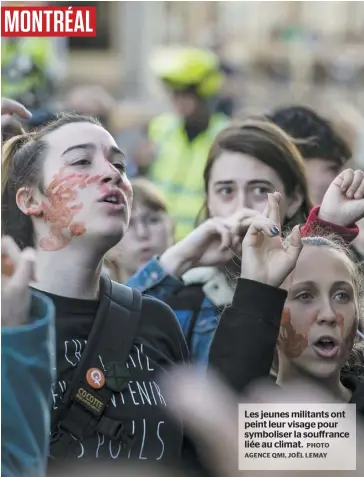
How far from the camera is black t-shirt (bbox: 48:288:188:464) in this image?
10.6ft

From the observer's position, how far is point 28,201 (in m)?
3.24

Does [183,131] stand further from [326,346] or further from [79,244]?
[326,346]

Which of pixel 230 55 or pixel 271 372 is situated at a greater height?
pixel 230 55

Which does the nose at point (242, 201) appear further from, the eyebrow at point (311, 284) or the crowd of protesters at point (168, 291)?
the eyebrow at point (311, 284)

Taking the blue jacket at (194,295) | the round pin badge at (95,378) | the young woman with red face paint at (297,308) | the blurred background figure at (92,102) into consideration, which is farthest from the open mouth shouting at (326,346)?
the blurred background figure at (92,102)

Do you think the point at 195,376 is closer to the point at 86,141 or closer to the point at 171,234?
the point at 171,234

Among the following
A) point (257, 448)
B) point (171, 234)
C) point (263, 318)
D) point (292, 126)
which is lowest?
point (257, 448)

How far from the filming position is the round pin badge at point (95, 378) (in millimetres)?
3217

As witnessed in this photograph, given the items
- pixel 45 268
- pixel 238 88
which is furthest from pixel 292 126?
pixel 45 268

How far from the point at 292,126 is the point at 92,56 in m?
0.54

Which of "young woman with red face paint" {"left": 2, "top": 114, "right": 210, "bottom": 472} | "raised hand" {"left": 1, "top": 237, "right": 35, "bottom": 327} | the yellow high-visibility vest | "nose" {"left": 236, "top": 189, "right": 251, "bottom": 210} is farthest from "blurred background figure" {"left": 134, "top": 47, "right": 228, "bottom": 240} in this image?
"raised hand" {"left": 1, "top": 237, "right": 35, "bottom": 327}

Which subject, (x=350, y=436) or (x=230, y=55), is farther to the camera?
(x=230, y=55)

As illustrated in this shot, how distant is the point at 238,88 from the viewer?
3.54 metres
